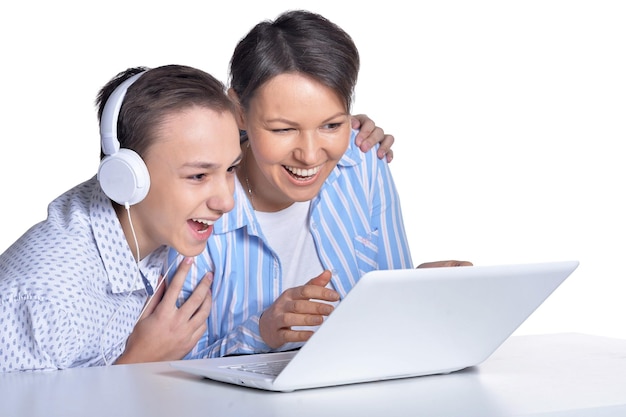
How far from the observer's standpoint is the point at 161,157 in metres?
1.98

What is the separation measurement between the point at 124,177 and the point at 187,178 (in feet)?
0.50

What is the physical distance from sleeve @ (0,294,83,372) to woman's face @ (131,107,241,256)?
0.97 ft

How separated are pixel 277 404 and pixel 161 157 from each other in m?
0.78

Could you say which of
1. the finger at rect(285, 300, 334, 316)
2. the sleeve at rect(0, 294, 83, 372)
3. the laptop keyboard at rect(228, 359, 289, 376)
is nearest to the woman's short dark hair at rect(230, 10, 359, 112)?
the finger at rect(285, 300, 334, 316)

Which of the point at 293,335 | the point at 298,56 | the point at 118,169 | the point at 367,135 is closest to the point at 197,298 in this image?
the point at 293,335

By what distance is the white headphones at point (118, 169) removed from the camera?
1.88 metres

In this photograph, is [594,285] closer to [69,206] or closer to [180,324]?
[180,324]

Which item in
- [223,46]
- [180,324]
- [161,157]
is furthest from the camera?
[223,46]

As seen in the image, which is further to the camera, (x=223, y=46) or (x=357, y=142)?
(x=223, y=46)

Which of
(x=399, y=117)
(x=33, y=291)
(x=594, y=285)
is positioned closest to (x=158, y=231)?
(x=33, y=291)

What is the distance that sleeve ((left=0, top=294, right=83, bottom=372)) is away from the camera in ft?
5.88

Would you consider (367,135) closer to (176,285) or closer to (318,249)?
(318,249)

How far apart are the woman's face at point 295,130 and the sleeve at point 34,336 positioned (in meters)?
0.71

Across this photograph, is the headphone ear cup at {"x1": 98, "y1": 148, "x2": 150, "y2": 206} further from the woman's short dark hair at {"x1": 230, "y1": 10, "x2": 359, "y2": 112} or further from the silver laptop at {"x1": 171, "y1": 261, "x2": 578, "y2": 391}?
the woman's short dark hair at {"x1": 230, "y1": 10, "x2": 359, "y2": 112}
